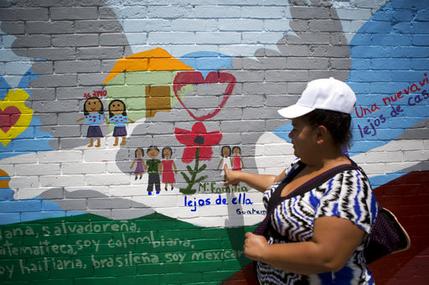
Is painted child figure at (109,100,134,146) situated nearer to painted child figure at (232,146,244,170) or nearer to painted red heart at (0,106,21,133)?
painted red heart at (0,106,21,133)

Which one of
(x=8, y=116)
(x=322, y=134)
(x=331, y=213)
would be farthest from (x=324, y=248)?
(x=8, y=116)

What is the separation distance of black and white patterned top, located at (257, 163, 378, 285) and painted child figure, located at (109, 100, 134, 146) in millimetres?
1465

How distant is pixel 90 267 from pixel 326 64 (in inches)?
95.2

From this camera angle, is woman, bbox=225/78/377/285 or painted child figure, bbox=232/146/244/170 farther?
painted child figure, bbox=232/146/244/170

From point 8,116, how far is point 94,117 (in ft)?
2.02

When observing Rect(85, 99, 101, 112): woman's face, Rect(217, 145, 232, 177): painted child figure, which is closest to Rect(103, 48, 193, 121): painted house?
Rect(85, 99, 101, 112): woman's face

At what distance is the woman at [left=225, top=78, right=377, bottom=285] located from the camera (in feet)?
4.22

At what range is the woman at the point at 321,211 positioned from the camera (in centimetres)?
129

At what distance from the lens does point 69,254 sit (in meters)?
2.61

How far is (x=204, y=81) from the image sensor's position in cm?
261

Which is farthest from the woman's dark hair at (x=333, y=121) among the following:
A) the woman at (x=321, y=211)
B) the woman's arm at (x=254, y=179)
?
the woman's arm at (x=254, y=179)

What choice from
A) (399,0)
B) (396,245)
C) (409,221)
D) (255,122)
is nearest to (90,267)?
(255,122)

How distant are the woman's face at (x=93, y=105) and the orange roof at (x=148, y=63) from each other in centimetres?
16

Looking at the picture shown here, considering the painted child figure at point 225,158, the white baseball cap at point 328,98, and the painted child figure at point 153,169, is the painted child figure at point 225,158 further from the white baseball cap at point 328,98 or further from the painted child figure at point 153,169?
the white baseball cap at point 328,98
